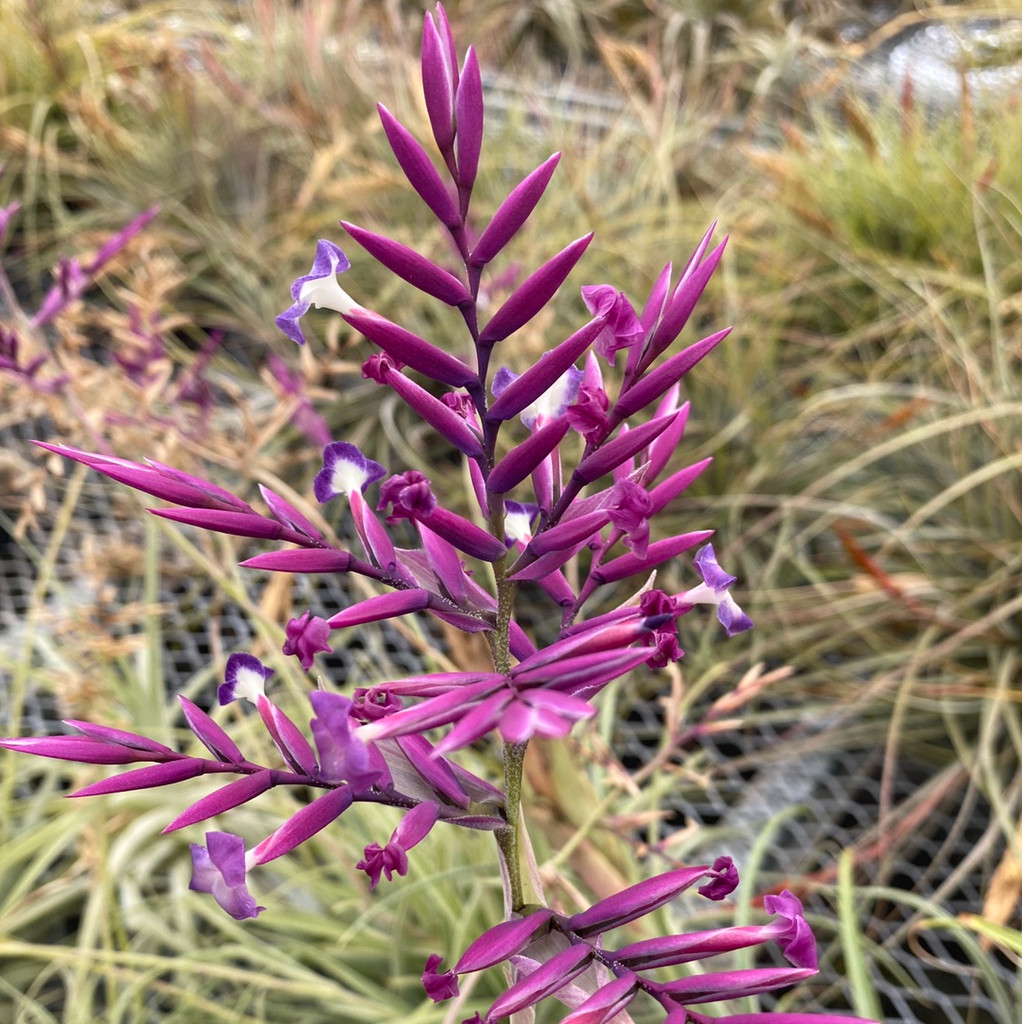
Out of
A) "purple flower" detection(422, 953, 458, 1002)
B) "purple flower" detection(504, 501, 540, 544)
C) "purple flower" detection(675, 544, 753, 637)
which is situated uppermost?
"purple flower" detection(504, 501, 540, 544)

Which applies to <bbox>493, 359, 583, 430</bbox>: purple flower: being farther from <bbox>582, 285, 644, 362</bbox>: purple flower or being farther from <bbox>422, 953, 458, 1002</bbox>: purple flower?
<bbox>422, 953, 458, 1002</bbox>: purple flower

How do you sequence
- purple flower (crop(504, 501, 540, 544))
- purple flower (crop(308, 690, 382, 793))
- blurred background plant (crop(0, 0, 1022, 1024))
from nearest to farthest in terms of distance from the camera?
purple flower (crop(308, 690, 382, 793))
purple flower (crop(504, 501, 540, 544))
blurred background plant (crop(0, 0, 1022, 1024))

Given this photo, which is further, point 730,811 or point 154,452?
point 730,811

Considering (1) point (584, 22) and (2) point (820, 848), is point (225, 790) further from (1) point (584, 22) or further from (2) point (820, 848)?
(1) point (584, 22)

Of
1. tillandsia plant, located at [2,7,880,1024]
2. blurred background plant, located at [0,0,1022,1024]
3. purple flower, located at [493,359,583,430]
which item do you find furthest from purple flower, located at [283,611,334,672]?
blurred background plant, located at [0,0,1022,1024]

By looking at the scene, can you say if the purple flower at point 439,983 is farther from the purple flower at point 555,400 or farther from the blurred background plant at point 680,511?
the blurred background plant at point 680,511

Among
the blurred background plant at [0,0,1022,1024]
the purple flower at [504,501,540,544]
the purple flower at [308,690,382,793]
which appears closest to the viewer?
the purple flower at [308,690,382,793]

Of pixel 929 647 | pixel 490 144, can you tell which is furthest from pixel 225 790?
pixel 490 144
